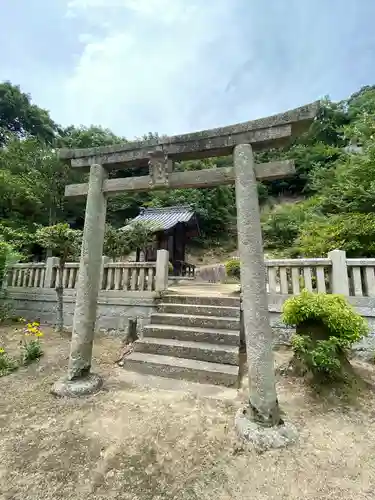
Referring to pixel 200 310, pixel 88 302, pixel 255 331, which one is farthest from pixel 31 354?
pixel 255 331

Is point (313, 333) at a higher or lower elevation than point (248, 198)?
lower

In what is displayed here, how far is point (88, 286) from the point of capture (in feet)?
12.9

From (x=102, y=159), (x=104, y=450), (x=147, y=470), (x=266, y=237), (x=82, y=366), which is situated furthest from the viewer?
(x=266, y=237)

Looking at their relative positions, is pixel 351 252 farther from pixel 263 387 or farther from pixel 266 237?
pixel 266 237

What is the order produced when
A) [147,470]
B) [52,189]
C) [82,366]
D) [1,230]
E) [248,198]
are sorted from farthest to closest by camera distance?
[52,189] → [1,230] → [82,366] → [248,198] → [147,470]

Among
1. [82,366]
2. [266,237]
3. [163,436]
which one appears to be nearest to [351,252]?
[163,436]

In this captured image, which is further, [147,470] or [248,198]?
[248,198]

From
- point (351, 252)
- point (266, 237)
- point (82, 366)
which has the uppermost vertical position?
point (266, 237)

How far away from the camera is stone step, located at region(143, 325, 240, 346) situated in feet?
15.1

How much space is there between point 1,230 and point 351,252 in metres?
12.7

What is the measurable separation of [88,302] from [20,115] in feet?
97.2

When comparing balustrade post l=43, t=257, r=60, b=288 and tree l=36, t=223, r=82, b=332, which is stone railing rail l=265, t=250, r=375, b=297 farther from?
balustrade post l=43, t=257, r=60, b=288

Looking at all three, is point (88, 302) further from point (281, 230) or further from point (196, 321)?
point (281, 230)

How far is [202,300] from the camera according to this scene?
18.8ft
